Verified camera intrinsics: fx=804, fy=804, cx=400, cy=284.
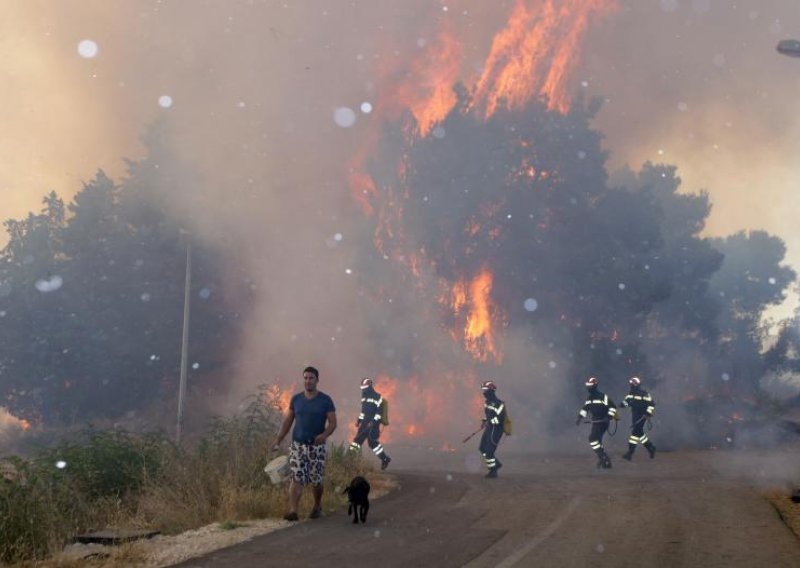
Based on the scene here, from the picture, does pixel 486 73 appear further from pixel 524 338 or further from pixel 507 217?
pixel 524 338

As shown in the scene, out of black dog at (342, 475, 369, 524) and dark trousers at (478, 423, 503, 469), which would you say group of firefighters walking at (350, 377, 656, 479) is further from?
black dog at (342, 475, 369, 524)

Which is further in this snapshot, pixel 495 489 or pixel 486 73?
pixel 486 73

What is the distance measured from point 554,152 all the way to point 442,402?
12274 millimetres

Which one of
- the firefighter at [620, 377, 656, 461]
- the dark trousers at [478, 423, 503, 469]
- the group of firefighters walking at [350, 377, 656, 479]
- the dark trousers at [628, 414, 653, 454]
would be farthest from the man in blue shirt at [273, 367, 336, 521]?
the dark trousers at [628, 414, 653, 454]

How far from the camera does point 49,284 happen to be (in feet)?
123

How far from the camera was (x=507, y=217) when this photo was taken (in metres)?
35.1

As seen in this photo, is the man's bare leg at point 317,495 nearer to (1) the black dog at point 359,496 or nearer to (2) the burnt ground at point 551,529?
(2) the burnt ground at point 551,529

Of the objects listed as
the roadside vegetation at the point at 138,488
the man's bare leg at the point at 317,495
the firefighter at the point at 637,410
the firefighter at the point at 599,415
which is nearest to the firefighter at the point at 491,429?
the firefighter at the point at 599,415

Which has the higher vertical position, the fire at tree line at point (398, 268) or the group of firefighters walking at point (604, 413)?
the fire at tree line at point (398, 268)

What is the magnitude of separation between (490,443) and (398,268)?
2041cm

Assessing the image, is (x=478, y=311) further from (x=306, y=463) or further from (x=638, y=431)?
(x=306, y=463)

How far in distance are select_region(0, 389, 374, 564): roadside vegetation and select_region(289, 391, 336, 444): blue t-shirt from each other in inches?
43.9

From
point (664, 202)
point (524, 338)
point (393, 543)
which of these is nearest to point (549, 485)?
point (393, 543)

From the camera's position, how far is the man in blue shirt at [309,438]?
998 cm
